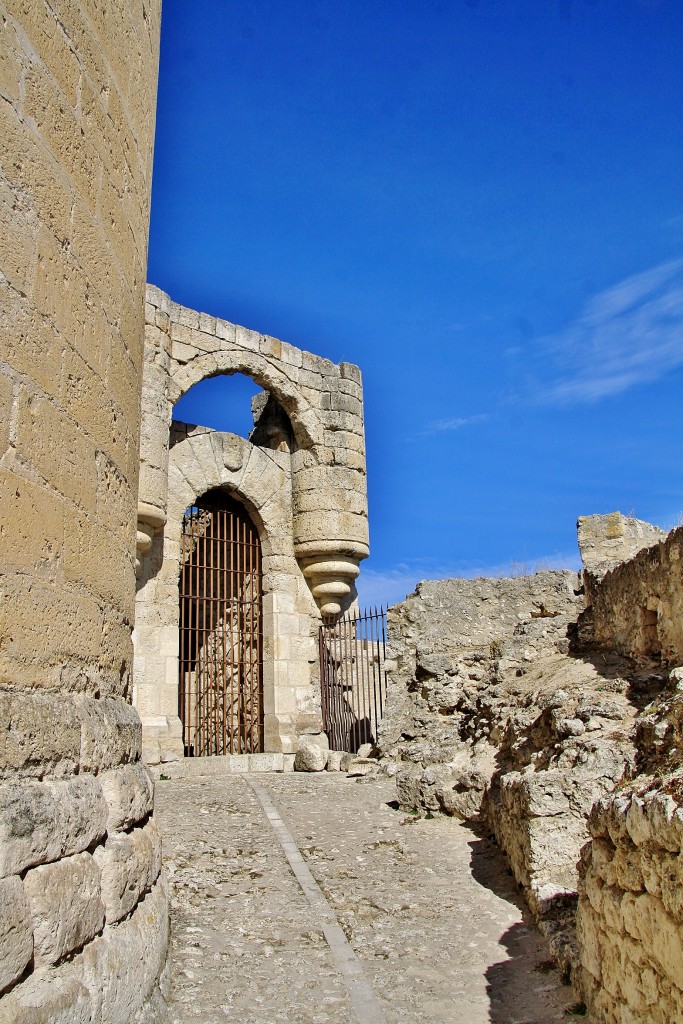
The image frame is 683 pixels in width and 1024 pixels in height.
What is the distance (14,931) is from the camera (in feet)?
6.74

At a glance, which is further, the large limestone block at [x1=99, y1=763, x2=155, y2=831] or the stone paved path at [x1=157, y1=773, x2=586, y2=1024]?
the stone paved path at [x1=157, y1=773, x2=586, y2=1024]

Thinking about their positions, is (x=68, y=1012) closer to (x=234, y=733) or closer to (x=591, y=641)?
(x=591, y=641)

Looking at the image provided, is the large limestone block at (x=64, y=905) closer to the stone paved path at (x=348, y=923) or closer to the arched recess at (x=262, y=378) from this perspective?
the stone paved path at (x=348, y=923)

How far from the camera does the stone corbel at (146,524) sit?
32.5 ft

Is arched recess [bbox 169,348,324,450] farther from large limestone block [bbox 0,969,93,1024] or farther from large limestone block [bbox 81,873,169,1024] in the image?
large limestone block [bbox 0,969,93,1024]

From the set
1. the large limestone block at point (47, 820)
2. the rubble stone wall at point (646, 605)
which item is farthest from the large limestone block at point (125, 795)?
the rubble stone wall at point (646, 605)

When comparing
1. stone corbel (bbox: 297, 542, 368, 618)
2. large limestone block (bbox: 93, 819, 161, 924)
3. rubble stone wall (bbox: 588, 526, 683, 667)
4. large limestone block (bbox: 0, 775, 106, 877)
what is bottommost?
large limestone block (bbox: 93, 819, 161, 924)

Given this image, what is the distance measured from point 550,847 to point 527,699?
208cm

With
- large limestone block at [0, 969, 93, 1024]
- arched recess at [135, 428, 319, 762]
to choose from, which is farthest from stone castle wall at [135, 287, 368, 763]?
large limestone block at [0, 969, 93, 1024]

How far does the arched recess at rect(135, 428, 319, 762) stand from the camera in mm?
10188

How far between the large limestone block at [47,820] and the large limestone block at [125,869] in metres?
0.11

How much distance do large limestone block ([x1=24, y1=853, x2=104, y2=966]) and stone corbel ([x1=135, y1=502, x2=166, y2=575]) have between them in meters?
7.39

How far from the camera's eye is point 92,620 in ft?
10.0

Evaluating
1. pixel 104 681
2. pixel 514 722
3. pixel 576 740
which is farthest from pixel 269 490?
pixel 104 681
